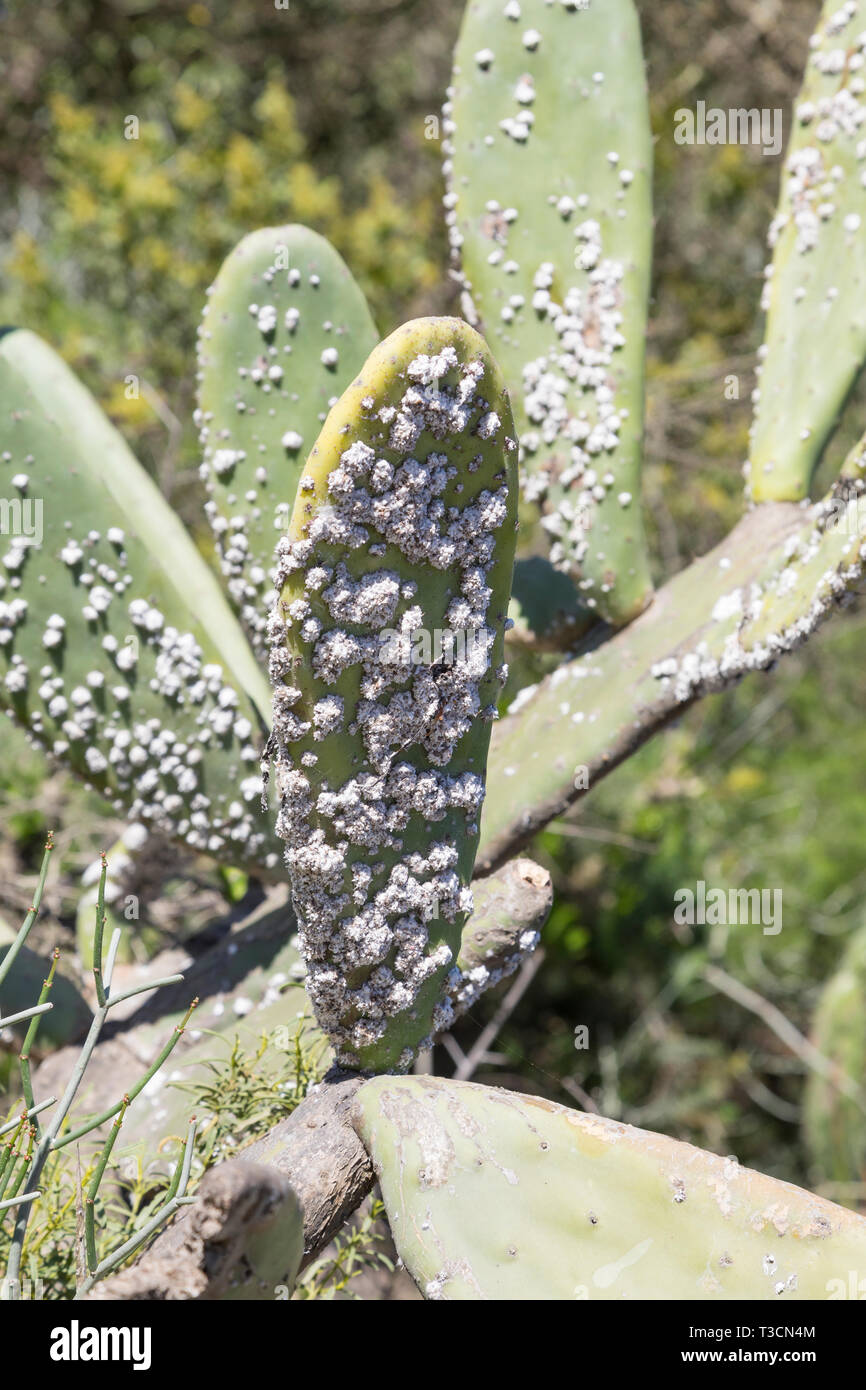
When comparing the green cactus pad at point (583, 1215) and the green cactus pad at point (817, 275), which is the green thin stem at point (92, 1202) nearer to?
the green cactus pad at point (583, 1215)

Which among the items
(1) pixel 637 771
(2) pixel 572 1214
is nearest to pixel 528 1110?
(2) pixel 572 1214

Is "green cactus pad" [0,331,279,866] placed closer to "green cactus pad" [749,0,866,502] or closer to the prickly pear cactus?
"green cactus pad" [749,0,866,502]

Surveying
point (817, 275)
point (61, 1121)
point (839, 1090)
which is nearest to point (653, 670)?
point (817, 275)

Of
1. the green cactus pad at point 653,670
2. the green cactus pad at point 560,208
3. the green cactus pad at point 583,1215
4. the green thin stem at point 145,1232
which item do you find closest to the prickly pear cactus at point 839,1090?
the green cactus pad at point 653,670

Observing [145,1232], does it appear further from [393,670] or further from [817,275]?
[817,275]

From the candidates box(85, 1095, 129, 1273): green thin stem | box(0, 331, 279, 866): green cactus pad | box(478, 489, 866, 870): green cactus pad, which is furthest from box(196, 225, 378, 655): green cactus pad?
box(85, 1095, 129, 1273): green thin stem

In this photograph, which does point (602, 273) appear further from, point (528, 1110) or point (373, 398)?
point (528, 1110)
